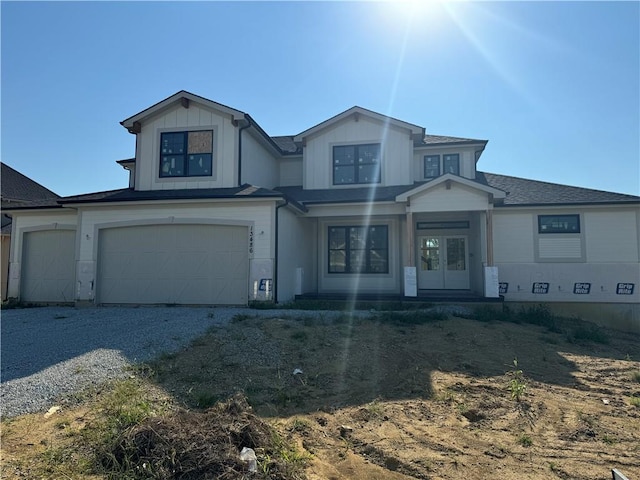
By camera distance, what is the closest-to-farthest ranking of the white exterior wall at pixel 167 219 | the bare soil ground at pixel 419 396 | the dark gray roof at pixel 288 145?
the bare soil ground at pixel 419 396
the white exterior wall at pixel 167 219
the dark gray roof at pixel 288 145

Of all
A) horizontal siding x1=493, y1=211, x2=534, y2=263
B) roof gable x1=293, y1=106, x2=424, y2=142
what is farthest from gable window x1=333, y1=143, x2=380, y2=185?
horizontal siding x1=493, y1=211, x2=534, y2=263

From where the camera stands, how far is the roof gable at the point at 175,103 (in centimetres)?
1341

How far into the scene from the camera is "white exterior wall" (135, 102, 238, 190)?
1354 cm

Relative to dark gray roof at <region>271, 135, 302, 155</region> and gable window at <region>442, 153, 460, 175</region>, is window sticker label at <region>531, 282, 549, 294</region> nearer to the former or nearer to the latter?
gable window at <region>442, 153, 460, 175</region>

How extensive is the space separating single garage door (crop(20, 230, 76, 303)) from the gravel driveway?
2344 mm

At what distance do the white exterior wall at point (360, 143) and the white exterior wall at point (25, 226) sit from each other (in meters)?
8.72

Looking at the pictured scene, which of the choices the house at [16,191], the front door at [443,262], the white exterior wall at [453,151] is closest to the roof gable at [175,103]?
the white exterior wall at [453,151]

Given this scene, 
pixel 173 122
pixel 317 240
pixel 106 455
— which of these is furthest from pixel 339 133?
pixel 106 455

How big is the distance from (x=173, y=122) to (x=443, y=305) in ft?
35.6

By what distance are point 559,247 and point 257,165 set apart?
11.0 meters

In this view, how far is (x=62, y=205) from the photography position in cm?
1346

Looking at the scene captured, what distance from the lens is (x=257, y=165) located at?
15133mm

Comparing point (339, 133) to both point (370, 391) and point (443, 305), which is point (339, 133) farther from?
point (370, 391)

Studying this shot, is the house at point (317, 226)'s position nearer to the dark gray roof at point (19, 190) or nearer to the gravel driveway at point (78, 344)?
the gravel driveway at point (78, 344)
